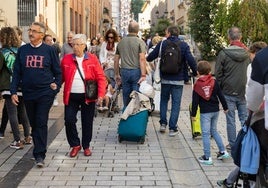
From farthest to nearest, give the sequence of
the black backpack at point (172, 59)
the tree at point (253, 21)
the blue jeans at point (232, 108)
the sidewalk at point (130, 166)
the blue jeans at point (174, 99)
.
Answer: the tree at point (253, 21) → the blue jeans at point (174, 99) → the black backpack at point (172, 59) → the blue jeans at point (232, 108) → the sidewalk at point (130, 166)

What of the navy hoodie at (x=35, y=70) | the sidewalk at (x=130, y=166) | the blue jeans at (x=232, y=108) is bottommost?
the sidewalk at (x=130, y=166)

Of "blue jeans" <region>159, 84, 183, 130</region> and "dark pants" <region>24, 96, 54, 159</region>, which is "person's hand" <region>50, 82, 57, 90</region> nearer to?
"dark pants" <region>24, 96, 54, 159</region>

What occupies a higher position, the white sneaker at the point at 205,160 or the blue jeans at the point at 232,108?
the blue jeans at the point at 232,108

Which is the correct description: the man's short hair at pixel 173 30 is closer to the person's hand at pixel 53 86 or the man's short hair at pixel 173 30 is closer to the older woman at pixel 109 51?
the older woman at pixel 109 51

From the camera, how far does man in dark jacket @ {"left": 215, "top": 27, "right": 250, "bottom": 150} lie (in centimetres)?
727

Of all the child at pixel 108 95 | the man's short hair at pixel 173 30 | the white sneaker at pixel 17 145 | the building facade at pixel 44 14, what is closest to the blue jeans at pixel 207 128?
the man's short hair at pixel 173 30

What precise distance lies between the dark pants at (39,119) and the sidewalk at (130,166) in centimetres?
25

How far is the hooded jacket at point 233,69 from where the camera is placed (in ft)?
23.8

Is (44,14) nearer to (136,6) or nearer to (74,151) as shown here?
(74,151)

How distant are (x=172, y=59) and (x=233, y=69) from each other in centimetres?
152

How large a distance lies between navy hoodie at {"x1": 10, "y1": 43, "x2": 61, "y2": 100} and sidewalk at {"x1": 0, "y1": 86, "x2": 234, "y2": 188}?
100 cm

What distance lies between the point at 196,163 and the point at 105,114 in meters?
4.62

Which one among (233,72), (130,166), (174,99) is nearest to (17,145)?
(130,166)

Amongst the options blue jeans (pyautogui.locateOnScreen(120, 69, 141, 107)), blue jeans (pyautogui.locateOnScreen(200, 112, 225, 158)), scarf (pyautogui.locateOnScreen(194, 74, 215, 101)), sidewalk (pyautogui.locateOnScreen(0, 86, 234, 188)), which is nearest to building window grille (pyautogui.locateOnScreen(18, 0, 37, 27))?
blue jeans (pyautogui.locateOnScreen(120, 69, 141, 107))
